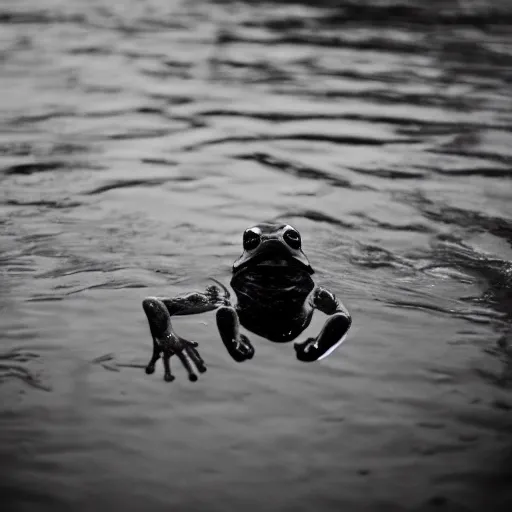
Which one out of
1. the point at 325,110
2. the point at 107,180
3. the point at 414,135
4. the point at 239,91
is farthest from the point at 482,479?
the point at 239,91

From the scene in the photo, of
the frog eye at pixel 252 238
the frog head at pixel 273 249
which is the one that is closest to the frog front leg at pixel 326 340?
the frog head at pixel 273 249

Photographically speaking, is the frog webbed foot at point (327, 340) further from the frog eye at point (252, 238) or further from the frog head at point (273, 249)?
the frog eye at point (252, 238)

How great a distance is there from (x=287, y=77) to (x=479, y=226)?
629 centimetres

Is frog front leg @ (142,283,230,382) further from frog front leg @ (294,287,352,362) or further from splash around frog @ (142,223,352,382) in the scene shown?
frog front leg @ (294,287,352,362)

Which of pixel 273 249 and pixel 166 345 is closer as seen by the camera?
pixel 166 345

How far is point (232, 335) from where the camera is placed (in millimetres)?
5922

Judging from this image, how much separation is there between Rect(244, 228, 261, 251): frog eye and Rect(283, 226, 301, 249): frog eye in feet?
0.64

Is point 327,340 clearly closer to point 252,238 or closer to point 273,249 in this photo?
point 273,249

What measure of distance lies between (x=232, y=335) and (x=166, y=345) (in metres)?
0.45

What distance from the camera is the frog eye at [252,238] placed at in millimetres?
6469

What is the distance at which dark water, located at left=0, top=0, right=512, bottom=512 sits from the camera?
4652 mm

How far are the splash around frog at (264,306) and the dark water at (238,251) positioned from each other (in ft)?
0.48

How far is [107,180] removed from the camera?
9.71 meters

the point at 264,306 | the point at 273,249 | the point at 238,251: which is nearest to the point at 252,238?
the point at 273,249
